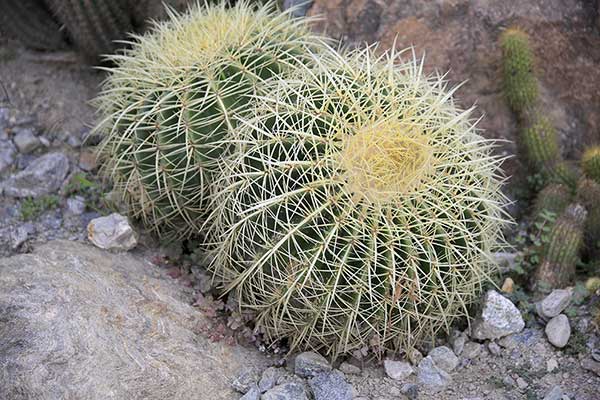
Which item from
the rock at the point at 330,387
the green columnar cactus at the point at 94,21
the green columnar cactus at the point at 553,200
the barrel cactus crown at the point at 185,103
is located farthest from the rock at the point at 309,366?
the green columnar cactus at the point at 94,21

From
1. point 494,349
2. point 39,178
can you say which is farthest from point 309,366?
point 39,178

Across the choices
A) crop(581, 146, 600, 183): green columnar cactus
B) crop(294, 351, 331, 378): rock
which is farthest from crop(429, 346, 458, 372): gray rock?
crop(581, 146, 600, 183): green columnar cactus

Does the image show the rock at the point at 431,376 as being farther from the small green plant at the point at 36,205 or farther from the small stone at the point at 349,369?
the small green plant at the point at 36,205

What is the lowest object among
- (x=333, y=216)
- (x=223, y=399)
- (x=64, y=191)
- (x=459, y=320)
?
(x=459, y=320)

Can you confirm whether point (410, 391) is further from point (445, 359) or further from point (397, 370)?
point (445, 359)

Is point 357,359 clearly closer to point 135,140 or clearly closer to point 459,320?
point 459,320

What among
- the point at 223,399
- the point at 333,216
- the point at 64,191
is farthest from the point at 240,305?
the point at 64,191
